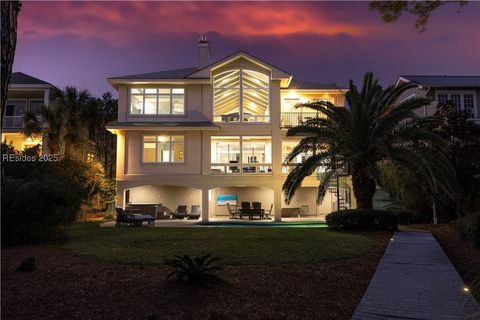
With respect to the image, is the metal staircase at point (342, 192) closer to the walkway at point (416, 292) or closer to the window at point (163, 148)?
the window at point (163, 148)

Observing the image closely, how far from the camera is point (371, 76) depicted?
1803 cm

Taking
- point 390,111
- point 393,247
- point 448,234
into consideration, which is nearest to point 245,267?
point 393,247

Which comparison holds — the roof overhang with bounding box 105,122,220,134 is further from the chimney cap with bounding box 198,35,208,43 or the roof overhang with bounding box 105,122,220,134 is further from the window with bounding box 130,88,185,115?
the chimney cap with bounding box 198,35,208,43

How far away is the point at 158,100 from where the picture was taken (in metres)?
25.9

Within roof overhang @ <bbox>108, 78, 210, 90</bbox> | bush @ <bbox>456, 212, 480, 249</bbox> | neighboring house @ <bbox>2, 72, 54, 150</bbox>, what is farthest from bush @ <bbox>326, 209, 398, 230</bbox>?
neighboring house @ <bbox>2, 72, 54, 150</bbox>

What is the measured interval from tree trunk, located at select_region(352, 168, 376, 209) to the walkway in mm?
7552

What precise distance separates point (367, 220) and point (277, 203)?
8.98 m

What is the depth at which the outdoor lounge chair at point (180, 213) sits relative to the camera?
81.9 feet

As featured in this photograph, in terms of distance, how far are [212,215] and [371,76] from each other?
13777 mm

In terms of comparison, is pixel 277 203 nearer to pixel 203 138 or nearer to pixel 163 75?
pixel 203 138

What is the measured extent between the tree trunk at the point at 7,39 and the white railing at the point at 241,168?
67.6 ft

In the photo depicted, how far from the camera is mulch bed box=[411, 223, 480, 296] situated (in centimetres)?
843

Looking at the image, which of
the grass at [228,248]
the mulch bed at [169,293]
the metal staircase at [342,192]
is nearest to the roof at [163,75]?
the metal staircase at [342,192]

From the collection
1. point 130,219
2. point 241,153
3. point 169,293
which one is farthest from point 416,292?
A: point 241,153
